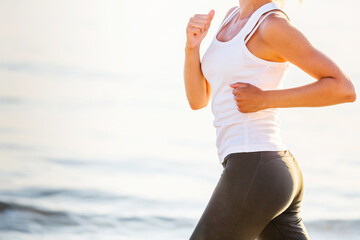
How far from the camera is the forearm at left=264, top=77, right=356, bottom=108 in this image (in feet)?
6.90

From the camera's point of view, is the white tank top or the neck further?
the neck

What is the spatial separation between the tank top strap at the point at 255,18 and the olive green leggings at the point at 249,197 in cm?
38

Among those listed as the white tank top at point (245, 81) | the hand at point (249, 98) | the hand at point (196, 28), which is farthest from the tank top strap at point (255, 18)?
the hand at point (196, 28)

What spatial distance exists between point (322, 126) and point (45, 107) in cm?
381

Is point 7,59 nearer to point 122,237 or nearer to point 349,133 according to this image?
point 349,133

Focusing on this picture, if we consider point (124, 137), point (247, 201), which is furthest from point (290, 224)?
point (124, 137)

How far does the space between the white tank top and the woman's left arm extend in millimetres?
52

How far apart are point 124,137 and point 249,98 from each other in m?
6.31

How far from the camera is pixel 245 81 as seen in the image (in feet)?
7.25

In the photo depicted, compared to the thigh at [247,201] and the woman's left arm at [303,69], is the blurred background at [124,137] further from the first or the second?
the woman's left arm at [303,69]

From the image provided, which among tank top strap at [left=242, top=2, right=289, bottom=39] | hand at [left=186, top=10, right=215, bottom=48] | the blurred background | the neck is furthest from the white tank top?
the blurred background

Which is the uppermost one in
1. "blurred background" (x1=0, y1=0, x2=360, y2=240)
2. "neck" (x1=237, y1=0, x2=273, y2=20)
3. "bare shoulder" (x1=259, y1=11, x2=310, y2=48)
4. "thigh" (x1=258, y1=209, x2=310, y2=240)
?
"blurred background" (x1=0, y1=0, x2=360, y2=240)

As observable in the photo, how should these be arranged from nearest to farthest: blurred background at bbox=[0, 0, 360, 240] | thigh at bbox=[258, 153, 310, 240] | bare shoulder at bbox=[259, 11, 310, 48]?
bare shoulder at bbox=[259, 11, 310, 48]
thigh at bbox=[258, 153, 310, 240]
blurred background at bbox=[0, 0, 360, 240]

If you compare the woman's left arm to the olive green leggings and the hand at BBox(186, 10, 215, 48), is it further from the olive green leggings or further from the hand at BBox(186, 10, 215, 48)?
the hand at BBox(186, 10, 215, 48)
